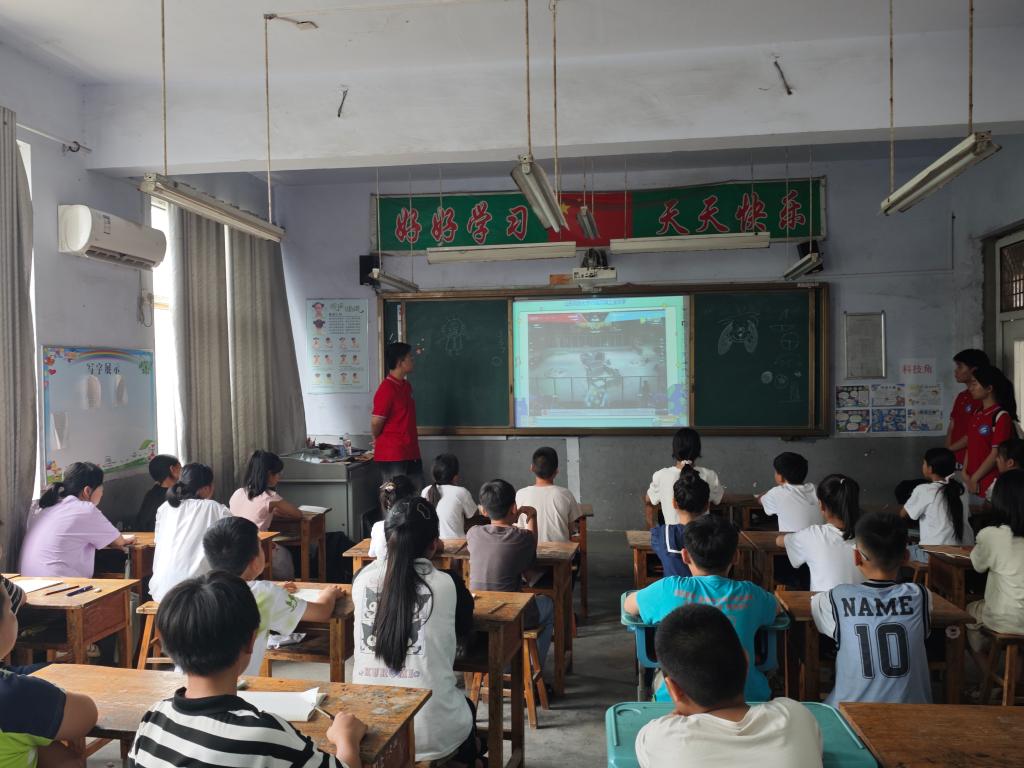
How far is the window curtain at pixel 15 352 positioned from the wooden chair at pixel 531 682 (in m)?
2.30

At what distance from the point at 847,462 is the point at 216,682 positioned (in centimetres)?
568

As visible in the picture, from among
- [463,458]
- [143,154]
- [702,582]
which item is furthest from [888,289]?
[143,154]

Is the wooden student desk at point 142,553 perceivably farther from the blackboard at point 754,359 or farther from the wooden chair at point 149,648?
the blackboard at point 754,359

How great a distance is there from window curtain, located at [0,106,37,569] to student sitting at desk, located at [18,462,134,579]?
0.14m

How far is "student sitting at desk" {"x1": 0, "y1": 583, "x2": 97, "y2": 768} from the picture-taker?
149 centimetres

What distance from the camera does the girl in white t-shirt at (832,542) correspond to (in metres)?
→ 2.82

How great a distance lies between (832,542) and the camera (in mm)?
2861

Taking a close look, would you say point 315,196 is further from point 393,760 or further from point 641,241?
point 393,760

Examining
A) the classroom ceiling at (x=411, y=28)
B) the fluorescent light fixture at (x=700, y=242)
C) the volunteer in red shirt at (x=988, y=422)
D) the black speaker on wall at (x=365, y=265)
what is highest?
the classroom ceiling at (x=411, y=28)

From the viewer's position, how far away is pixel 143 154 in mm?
4387

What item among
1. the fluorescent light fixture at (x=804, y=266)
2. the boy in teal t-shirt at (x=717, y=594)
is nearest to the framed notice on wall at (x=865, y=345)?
the fluorescent light fixture at (x=804, y=266)

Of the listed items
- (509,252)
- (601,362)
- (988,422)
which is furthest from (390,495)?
(988,422)

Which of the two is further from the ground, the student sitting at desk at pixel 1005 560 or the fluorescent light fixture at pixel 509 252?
the fluorescent light fixture at pixel 509 252

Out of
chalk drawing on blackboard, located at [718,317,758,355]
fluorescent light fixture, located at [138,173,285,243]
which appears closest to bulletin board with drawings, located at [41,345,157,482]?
fluorescent light fixture, located at [138,173,285,243]
